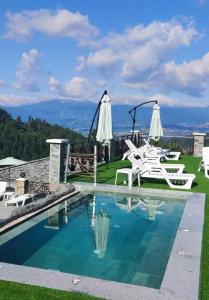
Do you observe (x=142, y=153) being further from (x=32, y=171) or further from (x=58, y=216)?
(x=58, y=216)

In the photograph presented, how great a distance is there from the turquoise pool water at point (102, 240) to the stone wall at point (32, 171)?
2.50 metres

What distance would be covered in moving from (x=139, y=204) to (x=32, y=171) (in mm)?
3592

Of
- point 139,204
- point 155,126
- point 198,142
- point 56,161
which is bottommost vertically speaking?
point 139,204

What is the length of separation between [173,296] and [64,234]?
3.08 m

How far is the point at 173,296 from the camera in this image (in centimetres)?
366

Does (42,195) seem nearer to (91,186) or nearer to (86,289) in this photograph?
(91,186)

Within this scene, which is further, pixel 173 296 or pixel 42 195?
pixel 42 195

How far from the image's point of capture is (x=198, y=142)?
17953mm

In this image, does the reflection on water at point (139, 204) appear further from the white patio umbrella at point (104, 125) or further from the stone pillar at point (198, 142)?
the stone pillar at point (198, 142)

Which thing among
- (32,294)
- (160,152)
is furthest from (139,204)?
(160,152)

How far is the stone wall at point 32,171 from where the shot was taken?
10.5 meters

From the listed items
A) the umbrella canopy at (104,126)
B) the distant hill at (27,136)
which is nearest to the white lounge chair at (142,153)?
the umbrella canopy at (104,126)

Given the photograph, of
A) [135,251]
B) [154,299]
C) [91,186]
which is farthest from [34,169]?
[154,299]

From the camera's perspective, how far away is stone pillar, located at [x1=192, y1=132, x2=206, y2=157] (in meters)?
17.8
